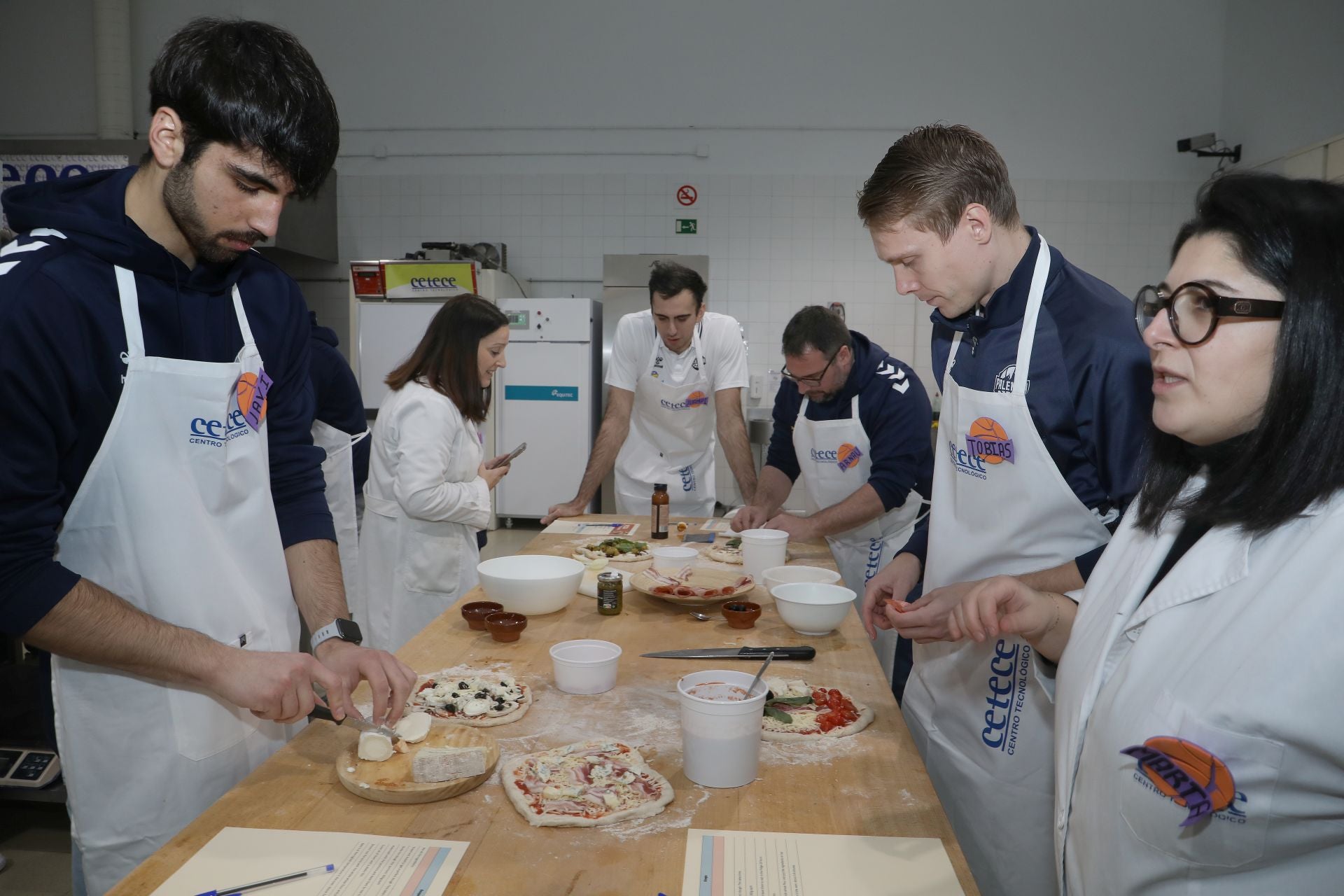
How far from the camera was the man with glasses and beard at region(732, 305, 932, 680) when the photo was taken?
2932 millimetres

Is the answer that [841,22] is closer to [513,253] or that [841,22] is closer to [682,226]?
[682,226]

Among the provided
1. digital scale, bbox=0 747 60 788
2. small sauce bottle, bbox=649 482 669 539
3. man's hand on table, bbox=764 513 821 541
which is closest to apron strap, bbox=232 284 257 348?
small sauce bottle, bbox=649 482 669 539

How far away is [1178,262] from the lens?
3.48 ft

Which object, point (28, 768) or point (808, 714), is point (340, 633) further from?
point (28, 768)

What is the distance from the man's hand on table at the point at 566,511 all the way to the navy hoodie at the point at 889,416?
0.97 metres

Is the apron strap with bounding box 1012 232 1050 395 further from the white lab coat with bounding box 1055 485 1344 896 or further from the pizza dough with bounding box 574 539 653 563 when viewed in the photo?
the pizza dough with bounding box 574 539 653 563

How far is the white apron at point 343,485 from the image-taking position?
371 cm

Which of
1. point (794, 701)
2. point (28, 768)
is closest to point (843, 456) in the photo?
point (794, 701)

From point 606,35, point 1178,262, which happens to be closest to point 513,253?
point 606,35

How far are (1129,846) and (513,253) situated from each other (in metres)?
6.69

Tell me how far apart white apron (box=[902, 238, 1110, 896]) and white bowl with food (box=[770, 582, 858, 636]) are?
0.20m

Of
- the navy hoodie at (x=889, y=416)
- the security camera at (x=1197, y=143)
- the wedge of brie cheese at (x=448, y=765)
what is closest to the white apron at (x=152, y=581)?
the wedge of brie cheese at (x=448, y=765)

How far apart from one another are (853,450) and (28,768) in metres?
2.83

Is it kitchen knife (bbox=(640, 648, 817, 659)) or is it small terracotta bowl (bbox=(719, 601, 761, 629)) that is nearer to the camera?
kitchen knife (bbox=(640, 648, 817, 659))
